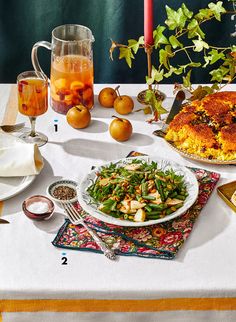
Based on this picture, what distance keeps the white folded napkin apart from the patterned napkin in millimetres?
223

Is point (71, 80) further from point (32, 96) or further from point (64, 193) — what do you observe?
point (64, 193)

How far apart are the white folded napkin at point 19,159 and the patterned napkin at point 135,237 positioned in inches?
8.8

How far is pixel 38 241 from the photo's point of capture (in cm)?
147

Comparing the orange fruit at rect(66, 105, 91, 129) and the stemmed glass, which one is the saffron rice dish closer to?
the orange fruit at rect(66, 105, 91, 129)

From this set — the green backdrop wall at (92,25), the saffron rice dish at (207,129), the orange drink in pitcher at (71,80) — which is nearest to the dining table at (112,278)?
the saffron rice dish at (207,129)

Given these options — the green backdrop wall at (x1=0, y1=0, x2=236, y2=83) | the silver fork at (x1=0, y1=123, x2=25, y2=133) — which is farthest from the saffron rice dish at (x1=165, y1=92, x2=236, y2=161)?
the green backdrop wall at (x1=0, y1=0, x2=236, y2=83)

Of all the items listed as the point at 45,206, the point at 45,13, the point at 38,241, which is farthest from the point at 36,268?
the point at 45,13

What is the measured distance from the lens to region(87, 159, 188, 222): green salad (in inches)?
58.9

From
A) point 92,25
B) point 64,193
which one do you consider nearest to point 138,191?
point 64,193

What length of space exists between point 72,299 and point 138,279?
14 cm

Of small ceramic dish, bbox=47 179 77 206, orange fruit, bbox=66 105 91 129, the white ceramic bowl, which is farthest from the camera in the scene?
orange fruit, bbox=66 105 91 129

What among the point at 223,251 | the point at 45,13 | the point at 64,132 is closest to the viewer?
the point at 223,251

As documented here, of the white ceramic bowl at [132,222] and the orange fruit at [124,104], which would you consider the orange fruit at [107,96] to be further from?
the white ceramic bowl at [132,222]

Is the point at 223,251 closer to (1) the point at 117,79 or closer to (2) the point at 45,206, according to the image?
(2) the point at 45,206
